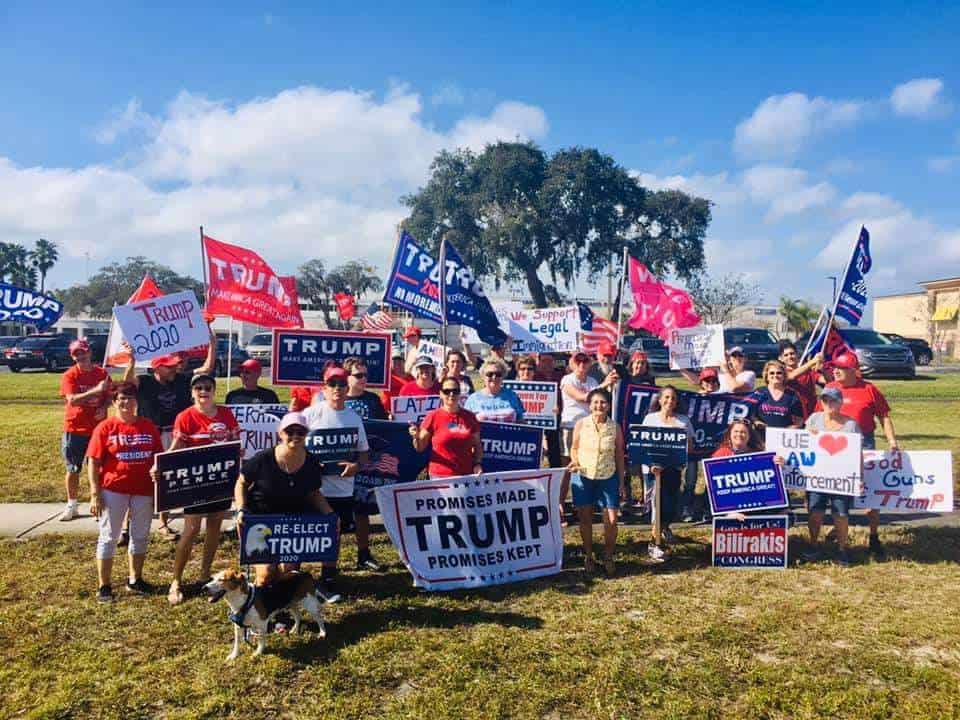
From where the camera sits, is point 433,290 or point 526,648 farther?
point 433,290

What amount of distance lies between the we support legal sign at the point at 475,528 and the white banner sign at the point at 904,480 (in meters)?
3.32

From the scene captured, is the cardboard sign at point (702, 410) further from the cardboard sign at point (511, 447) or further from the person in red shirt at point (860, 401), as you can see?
the cardboard sign at point (511, 447)

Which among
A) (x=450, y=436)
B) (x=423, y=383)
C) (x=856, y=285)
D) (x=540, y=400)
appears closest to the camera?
(x=450, y=436)

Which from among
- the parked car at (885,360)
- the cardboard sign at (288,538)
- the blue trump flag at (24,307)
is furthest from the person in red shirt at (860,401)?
the parked car at (885,360)

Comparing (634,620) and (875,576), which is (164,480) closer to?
(634,620)

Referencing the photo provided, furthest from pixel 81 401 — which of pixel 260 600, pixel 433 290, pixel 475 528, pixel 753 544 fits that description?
pixel 753 544

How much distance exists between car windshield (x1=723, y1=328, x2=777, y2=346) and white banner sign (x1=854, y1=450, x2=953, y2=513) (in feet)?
71.8

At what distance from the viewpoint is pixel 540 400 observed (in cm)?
886

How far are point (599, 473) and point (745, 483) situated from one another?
1.51 meters

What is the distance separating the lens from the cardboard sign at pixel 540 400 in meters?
8.84

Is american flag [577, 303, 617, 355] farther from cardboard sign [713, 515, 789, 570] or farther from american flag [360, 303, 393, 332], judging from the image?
american flag [360, 303, 393, 332]

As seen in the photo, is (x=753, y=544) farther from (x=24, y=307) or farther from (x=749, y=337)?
(x=749, y=337)

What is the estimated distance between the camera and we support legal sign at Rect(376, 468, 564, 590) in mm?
6344

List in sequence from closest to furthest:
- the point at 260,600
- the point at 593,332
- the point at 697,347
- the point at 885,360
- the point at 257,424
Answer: the point at 260,600 < the point at 257,424 < the point at 697,347 < the point at 593,332 < the point at 885,360
